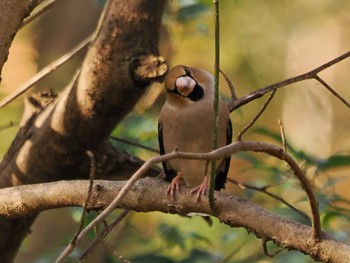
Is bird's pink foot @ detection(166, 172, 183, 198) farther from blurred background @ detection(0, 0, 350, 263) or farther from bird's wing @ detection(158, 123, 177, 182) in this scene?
bird's wing @ detection(158, 123, 177, 182)

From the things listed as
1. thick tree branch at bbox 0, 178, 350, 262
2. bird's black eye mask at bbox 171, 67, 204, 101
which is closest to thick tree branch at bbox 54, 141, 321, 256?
thick tree branch at bbox 0, 178, 350, 262

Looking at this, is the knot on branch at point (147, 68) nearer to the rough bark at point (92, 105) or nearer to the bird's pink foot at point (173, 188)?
the rough bark at point (92, 105)

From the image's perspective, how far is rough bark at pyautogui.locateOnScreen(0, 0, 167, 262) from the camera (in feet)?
7.55

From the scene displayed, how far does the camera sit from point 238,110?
297cm

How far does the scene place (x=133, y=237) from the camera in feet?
10.8

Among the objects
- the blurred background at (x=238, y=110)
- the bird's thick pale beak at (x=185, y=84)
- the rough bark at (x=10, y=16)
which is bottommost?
the blurred background at (x=238, y=110)

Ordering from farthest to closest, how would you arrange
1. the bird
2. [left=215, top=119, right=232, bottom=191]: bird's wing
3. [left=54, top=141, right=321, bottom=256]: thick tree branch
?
[left=215, top=119, right=232, bottom=191]: bird's wing → the bird → [left=54, top=141, right=321, bottom=256]: thick tree branch

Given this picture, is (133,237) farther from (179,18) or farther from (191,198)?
(191,198)

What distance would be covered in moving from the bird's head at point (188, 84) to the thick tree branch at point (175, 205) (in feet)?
1.36

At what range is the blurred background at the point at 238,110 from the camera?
2781 millimetres

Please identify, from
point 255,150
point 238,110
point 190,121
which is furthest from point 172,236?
point 255,150

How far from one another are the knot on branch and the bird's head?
44mm

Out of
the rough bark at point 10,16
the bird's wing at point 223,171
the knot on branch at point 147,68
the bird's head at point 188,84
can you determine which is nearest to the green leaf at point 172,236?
the bird's wing at point 223,171

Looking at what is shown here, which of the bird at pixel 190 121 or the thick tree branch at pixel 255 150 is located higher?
the thick tree branch at pixel 255 150
